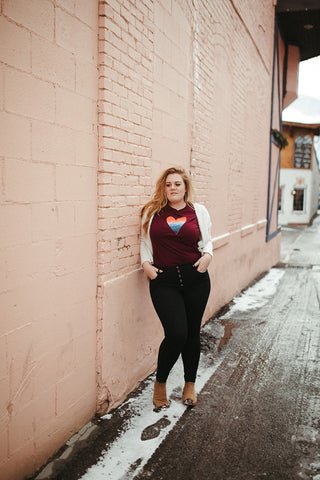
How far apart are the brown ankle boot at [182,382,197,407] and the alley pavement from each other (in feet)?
0.24

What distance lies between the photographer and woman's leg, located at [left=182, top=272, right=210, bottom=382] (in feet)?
11.0

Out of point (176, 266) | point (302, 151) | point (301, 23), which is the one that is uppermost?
point (301, 23)

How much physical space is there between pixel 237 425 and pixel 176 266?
1.35 meters

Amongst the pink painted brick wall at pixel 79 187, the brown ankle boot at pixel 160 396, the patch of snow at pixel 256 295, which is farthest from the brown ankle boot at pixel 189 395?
the patch of snow at pixel 256 295

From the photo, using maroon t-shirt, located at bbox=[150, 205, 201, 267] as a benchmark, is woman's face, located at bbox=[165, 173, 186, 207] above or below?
above

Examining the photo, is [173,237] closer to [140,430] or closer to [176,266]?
[176,266]

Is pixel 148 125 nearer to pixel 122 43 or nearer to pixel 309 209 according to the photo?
pixel 122 43

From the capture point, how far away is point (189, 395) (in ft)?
11.5

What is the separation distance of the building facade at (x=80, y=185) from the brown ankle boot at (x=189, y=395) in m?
0.52

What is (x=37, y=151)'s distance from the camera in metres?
2.43

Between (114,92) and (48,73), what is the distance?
0.75 m

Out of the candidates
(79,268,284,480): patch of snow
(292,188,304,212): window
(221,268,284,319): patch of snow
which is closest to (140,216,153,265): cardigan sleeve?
(79,268,284,480): patch of snow

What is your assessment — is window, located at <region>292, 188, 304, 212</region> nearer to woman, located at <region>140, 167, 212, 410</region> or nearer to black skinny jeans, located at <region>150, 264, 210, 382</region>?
woman, located at <region>140, 167, 212, 410</region>

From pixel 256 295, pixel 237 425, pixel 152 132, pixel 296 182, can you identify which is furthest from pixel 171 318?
pixel 296 182
